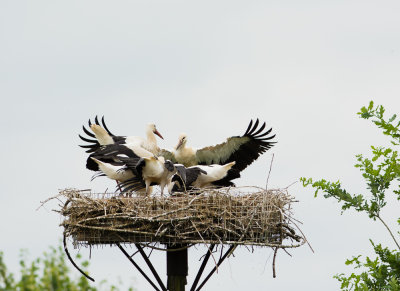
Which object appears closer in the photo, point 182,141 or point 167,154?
point 182,141

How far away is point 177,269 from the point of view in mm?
10523

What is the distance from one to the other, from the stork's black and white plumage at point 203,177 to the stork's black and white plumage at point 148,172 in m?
0.13

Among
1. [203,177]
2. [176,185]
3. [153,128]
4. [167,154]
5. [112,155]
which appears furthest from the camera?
[153,128]

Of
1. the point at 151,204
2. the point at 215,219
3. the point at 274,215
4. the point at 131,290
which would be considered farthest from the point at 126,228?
the point at 131,290

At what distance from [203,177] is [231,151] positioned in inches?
56.7

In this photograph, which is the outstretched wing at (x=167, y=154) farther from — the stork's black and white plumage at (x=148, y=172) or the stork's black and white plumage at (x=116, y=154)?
the stork's black and white plumage at (x=148, y=172)

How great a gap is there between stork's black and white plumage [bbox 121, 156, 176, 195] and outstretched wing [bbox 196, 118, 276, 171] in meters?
1.50

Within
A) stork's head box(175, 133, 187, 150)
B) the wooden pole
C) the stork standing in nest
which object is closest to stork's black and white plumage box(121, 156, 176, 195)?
the stork standing in nest

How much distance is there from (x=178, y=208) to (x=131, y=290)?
14.7 feet

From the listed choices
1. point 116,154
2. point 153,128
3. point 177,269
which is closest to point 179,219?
point 177,269

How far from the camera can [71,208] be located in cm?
1016

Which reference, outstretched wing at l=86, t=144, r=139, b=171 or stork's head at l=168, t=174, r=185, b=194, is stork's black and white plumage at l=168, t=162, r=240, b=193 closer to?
stork's head at l=168, t=174, r=185, b=194

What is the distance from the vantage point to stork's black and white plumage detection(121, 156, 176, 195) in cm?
1091

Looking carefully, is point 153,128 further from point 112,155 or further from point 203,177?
point 203,177
